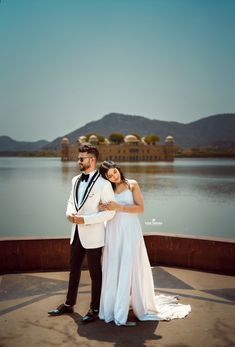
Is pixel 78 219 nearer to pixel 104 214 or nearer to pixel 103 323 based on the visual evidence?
pixel 104 214

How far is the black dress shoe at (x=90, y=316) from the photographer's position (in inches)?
144

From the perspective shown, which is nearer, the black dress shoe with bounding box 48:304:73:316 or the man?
the man

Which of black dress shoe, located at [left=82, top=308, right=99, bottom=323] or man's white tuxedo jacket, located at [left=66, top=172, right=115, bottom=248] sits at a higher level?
man's white tuxedo jacket, located at [left=66, top=172, right=115, bottom=248]

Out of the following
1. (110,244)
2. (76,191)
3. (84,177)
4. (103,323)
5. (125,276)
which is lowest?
(103,323)

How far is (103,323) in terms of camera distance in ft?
12.0

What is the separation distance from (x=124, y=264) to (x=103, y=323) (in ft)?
1.69

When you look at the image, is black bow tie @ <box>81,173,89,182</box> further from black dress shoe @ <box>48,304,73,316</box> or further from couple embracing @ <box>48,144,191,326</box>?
black dress shoe @ <box>48,304,73,316</box>

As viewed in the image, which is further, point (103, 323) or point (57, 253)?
point (57, 253)

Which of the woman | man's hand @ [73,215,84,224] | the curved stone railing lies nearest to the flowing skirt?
the woman

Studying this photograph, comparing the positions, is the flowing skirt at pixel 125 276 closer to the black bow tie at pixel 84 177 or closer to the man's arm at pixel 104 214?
the man's arm at pixel 104 214

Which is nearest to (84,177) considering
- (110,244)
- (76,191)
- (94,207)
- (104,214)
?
(76,191)

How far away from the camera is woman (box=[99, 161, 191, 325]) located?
3.66m

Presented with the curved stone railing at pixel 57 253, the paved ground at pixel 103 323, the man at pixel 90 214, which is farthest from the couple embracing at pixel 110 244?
the curved stone railing at pixel 57 253

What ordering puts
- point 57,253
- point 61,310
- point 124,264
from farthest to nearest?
point 57,253
point 61,310
point 124,264
